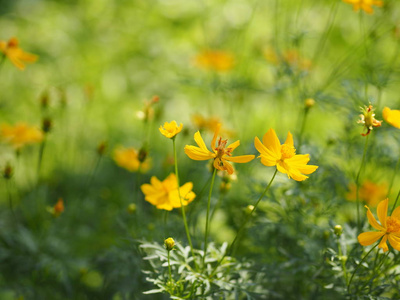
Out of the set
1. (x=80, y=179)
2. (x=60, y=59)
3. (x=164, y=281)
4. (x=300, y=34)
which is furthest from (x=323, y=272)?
(x=60, y=59)

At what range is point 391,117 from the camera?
0.97 metres

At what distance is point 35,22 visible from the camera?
3096 mm

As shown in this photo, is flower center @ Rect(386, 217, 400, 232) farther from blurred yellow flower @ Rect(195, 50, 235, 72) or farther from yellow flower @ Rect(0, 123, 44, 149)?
blurred yellow flower @ Rect(195, 50, 235, 72)

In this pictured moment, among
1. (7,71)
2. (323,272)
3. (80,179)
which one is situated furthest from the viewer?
(7,71)

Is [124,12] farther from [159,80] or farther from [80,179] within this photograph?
[80,179]

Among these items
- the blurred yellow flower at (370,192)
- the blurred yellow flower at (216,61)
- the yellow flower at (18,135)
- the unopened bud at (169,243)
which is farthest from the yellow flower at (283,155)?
the blurred yellow flower at (216,61)

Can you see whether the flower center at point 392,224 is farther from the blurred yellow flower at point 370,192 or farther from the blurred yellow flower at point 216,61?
the blurred yellow flower at point 216,61

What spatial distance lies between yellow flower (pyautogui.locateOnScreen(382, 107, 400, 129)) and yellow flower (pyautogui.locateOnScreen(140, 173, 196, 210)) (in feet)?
1.69

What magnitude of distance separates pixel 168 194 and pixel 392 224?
58 cm

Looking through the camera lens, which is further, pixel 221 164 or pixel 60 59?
pixel 60 59

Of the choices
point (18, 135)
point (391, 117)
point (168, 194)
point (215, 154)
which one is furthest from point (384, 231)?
point (18, 135)

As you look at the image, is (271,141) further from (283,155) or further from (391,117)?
(391,117)

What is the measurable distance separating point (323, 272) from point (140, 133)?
1624 millimetres

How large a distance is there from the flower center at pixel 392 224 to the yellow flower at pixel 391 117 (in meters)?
0.22
